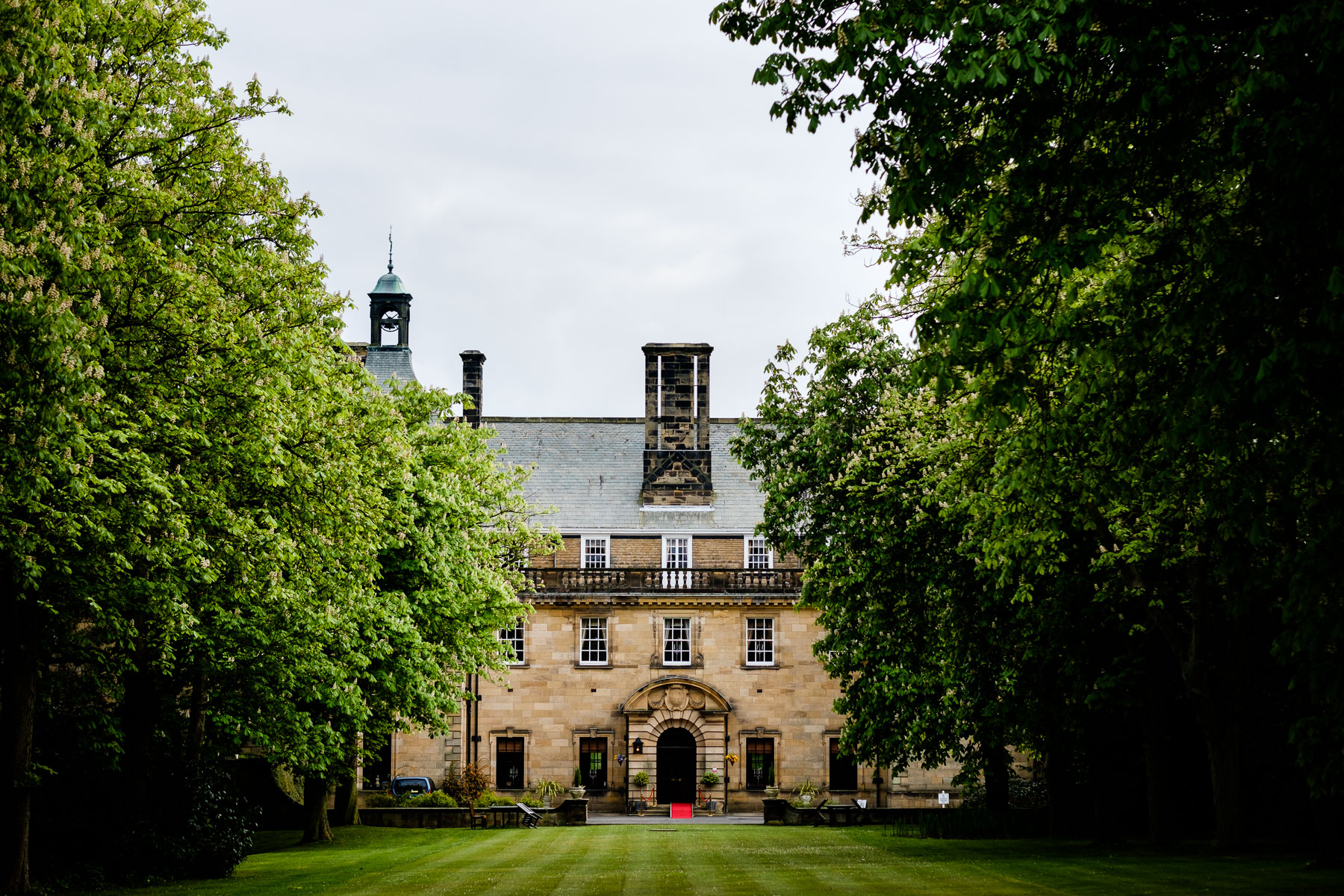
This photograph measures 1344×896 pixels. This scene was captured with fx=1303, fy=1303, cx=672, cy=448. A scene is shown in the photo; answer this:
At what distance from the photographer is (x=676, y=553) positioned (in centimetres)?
5069

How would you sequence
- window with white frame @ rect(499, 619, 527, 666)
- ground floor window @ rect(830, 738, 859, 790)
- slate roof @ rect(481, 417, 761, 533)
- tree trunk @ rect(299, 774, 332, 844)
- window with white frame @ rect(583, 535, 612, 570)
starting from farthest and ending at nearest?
slate roof @ rect(481, 417, 761, 533), window with white frame @ rect(583, 535, 612, 570), window with white frame @ rect(499, 619, 527, 666), ground floor window @ rect(830, 738, 859, 790), tree trunk @ rect(299, 774, 332, 844)

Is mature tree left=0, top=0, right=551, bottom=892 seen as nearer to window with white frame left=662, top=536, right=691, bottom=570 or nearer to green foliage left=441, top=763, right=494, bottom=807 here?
green foliage left=441, top=763, right=494, bottom=807

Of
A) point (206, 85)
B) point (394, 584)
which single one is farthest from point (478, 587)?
point (206, 85)

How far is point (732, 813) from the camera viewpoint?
47844 millimetres

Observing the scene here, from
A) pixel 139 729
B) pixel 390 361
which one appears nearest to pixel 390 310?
pixel 390 361

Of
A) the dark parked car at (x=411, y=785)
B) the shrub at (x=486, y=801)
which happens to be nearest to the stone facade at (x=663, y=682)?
the dark parked car at (x=411, y=785)

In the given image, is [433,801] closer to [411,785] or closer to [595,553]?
[411,785]

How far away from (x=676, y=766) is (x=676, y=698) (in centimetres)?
283

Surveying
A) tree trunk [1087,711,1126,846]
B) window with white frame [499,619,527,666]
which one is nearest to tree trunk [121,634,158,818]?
tree trunk [1087,711,1126,846]

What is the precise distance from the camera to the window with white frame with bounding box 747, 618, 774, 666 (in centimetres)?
4975

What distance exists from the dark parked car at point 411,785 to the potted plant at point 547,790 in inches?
153

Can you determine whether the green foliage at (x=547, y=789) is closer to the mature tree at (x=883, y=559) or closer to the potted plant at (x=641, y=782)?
the potted plant at (x=641, y=782)

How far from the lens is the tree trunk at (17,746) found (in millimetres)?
17312

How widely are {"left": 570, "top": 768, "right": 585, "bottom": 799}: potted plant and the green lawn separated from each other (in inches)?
502
